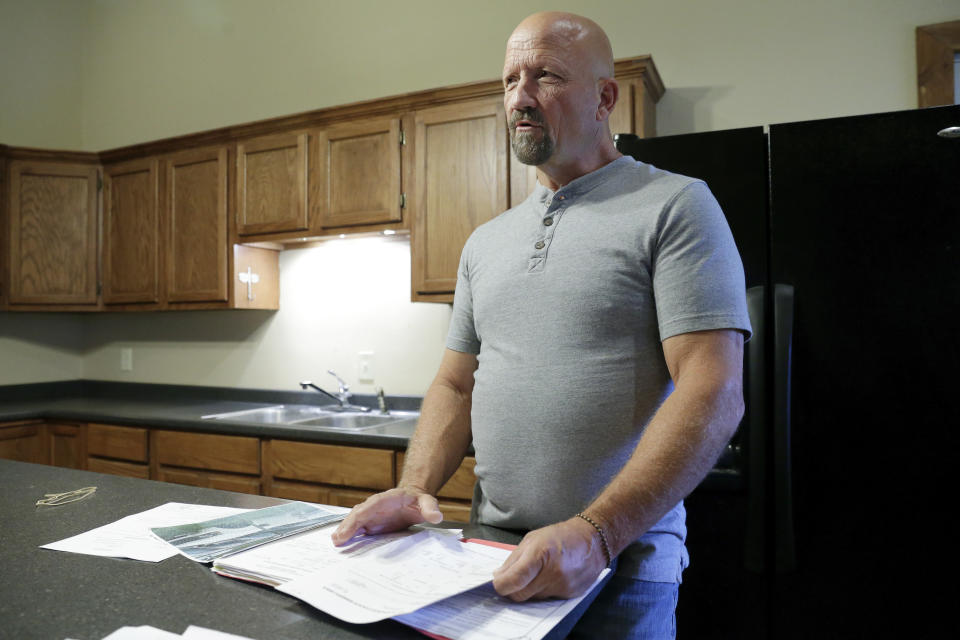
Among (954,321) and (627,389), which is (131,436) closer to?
(627,389)

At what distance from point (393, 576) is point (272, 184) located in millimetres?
2458

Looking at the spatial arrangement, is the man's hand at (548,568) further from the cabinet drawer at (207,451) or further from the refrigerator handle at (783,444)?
the cabinet drawer at (207,451)

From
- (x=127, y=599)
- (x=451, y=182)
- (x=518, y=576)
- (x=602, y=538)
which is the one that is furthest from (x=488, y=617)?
(x=451, y=182)

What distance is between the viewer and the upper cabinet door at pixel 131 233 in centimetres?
325

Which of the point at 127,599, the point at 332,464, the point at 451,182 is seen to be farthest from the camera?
the point at 451,182

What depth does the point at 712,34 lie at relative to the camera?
2.49 meters

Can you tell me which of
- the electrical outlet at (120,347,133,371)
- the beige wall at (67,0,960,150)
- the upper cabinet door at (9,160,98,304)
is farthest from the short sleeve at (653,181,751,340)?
the electrical outlet at (120,347,133,371)

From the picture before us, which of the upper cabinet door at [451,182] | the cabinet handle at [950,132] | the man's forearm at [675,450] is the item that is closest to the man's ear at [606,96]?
the man's forearm at [675,450]

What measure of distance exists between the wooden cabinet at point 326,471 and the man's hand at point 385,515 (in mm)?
1405

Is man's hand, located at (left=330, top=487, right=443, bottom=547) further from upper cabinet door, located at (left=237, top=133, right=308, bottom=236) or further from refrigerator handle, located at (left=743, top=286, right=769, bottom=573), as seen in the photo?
upper cabinet door, located at (left=237, top=133, right=308, bottom=236)

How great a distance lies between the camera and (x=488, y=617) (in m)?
0.65

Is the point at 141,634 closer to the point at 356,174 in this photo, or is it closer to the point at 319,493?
the point at 319,493

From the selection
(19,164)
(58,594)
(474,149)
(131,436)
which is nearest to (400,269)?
(474,149)

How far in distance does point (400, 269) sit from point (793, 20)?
5.92 ft
